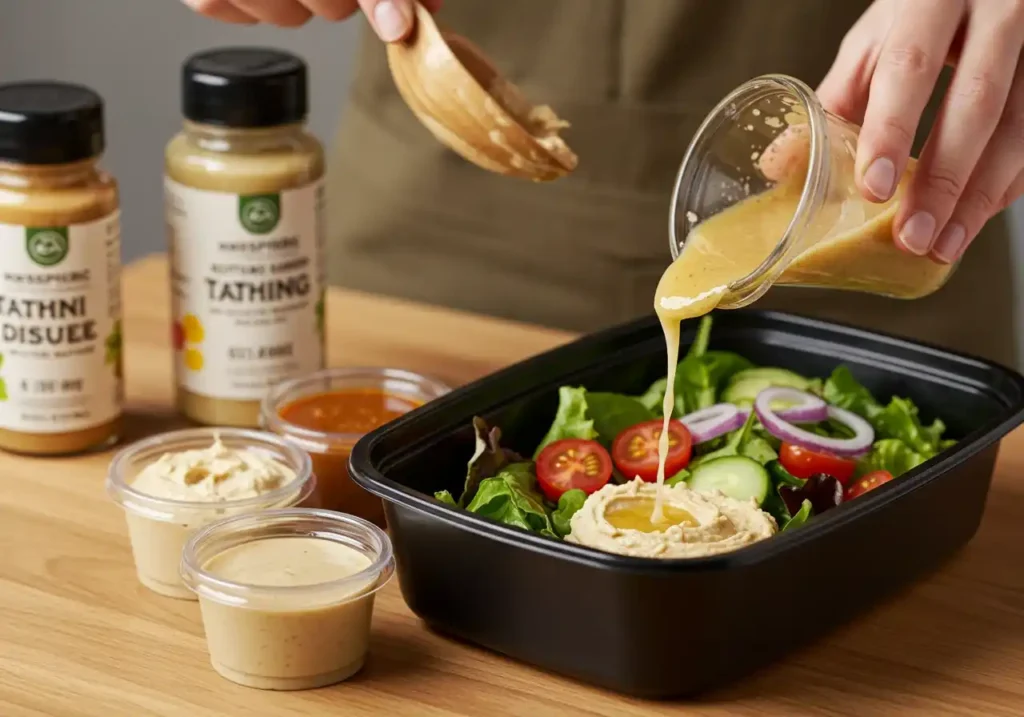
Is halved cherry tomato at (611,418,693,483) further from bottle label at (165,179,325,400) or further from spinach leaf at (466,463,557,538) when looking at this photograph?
bottle label at (165,179,325,400)

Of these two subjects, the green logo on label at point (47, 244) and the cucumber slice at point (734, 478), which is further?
the green logo on label at point (47, 244)

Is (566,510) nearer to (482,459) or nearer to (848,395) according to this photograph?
(482,459)

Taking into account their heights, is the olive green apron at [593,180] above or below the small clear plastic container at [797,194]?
below

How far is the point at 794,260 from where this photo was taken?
161 centimetres

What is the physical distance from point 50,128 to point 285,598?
720 mm

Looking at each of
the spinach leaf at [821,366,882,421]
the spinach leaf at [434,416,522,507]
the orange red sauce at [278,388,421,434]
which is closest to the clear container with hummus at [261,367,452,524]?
the orange red sauce at [278,388,421,434]

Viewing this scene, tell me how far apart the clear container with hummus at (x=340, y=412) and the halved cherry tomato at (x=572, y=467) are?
0.20 meters

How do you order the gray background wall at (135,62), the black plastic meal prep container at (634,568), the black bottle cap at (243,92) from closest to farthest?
the black plastic meal prep container at (634,568) → the black bottle cap at (243,92) → the gray background wall at (135,62)

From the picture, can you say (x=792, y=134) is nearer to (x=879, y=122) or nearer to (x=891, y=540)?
(x=879, y=122)

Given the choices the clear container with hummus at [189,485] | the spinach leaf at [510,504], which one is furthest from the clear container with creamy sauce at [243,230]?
the spinach leaf at [510,504]

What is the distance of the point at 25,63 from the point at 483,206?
218 centimetres

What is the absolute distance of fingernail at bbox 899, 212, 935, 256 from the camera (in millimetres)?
1629

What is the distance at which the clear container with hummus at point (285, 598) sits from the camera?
148cm

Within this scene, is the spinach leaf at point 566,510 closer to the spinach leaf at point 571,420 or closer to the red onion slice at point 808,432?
the spinach leaf at point 571,420
